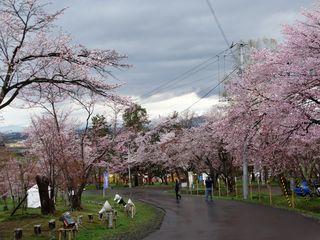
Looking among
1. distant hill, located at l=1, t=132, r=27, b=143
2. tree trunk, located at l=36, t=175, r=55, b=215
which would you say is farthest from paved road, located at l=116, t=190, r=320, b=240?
distant hill, located at l=1, t=132, r=27, b=143

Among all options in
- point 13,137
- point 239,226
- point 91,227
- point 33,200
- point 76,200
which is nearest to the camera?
point 239,226

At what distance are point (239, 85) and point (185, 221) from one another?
896 centimetres

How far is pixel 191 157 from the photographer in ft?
167

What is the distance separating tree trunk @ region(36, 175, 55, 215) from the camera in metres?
20.0

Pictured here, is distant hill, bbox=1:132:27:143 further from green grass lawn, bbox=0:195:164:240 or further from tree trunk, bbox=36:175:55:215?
green grass lawn, bbox=0:195:164:240

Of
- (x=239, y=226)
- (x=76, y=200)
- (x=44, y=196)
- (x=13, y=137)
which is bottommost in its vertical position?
(x=239, y=226)

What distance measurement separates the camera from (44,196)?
66.5ft

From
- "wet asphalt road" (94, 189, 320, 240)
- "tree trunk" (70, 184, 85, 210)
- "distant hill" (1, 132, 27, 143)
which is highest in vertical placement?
"distant hill" (1, 132, 27, 143)

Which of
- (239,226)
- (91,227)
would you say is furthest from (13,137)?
(239,226)

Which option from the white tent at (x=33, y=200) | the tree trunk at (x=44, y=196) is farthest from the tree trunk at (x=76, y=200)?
the tree trunk at (x=44, y=196)

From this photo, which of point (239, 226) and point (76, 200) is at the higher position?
point (76, 200)

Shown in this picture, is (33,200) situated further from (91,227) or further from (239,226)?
(239,226)

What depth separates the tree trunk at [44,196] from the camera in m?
20.0

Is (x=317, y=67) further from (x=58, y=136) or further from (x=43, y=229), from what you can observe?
(x=58, y=136)
